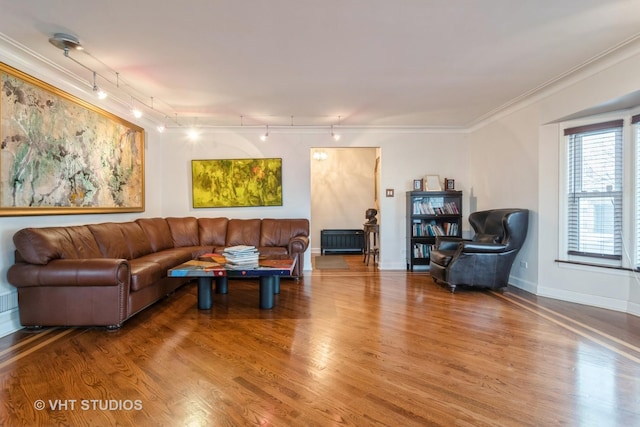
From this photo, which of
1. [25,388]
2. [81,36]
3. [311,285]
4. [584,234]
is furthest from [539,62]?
[25,388]

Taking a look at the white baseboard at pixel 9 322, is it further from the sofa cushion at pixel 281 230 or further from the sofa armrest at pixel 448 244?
the sofa armrest at pixel 448 244

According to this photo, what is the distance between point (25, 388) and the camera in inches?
77.2

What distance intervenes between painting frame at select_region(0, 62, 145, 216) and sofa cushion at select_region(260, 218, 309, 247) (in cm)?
206

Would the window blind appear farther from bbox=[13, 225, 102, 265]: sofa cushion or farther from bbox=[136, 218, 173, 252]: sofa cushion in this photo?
bbox=[136, 218, 173, 252]: sofa cushion

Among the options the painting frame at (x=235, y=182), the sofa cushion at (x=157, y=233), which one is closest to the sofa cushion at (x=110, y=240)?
the sofa cushion at (x=157, y=233)

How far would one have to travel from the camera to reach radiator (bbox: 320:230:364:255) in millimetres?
7914

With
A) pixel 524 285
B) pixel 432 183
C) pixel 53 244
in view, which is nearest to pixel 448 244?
pixel 524 285

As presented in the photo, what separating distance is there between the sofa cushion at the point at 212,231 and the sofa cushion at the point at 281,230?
2.15ft

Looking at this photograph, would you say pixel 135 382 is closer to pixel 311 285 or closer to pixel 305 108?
pixel 311 285

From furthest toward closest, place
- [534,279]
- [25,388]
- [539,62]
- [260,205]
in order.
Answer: [260,205] < [534,279] < [539,62] < [25,388]

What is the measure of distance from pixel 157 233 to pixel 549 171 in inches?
216

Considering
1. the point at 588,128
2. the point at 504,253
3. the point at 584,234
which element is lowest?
the point at 504,253

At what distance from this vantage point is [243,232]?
17.4 ft

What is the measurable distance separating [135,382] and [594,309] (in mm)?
4439
